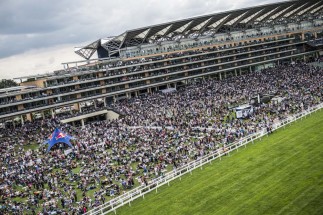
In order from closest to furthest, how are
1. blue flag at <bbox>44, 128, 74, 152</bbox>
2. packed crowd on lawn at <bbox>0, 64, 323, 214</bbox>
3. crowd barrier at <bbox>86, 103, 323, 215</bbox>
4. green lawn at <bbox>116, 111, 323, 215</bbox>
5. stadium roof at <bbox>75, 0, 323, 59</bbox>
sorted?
1. green lawn at <bbox>116, 111, 323, 215</bbox>
2. crowd barrier at <bbox>86, 103, 323, 215</bbox>
3. packed crowd on lawn at <bbox>0, 64, 323, 214</bbox>
4. blue flag at <bbox>44, 128, 74, 152</bbox>
5. stadium roof at <bbox>75, 0, 323, 59</bbox>

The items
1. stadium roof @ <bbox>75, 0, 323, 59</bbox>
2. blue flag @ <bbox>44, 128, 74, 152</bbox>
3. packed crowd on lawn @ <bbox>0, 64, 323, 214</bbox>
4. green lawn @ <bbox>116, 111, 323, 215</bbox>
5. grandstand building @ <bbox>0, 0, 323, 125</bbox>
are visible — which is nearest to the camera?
green lawn @ <bbox>116, 111, 323, 215</bbox>

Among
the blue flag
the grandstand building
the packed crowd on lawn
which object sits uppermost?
the grandstand building

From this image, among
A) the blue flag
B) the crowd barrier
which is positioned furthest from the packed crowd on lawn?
the blue flag

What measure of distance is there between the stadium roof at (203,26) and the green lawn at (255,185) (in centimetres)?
6912

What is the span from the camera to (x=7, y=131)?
56.2 meters

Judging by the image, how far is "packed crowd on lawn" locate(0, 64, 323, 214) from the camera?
30.1 metres

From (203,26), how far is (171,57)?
19.5 meters

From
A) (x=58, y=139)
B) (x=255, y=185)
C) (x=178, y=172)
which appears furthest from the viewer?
(x=58, y=139)

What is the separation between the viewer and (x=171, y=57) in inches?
3760

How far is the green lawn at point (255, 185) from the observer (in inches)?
811

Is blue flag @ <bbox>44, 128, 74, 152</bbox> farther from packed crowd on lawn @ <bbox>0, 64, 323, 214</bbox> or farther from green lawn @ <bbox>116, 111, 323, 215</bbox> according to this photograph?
green lawn @ <bbox>116, 111, 323, 215</bbox>

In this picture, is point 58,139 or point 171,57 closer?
point 58,139

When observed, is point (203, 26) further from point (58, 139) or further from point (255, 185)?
point (255, 185)

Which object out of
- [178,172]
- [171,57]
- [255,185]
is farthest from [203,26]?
[255,185]
